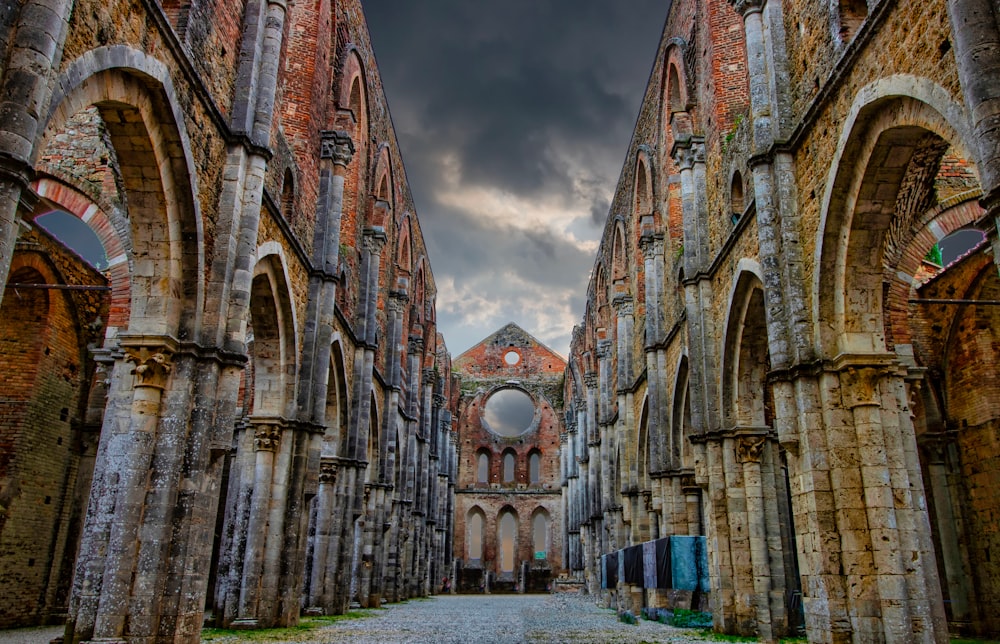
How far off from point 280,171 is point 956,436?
49.6 ft

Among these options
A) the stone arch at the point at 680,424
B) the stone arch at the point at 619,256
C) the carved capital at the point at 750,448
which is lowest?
the carved capital at the point at 750,448

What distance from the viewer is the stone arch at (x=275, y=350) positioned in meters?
14.3

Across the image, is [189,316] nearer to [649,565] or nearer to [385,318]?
[649,565]

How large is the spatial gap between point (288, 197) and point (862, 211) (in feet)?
35.2

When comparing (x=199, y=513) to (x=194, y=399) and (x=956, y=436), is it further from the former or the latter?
(x=956, y=436)

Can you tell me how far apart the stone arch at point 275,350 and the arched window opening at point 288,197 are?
1621 millimetres

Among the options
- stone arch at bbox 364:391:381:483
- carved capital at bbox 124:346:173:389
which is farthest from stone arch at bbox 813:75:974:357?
stone arch at bbox 364:391:381:483

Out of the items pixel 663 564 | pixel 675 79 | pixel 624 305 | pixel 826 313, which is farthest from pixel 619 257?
pixel 826 313

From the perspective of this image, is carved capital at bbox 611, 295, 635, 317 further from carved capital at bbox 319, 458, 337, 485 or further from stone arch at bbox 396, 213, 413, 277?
carved capital at bbox 319, 458, 337, 485

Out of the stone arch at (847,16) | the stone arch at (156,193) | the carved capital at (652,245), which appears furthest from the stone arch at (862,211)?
the carved capital at (652,245)

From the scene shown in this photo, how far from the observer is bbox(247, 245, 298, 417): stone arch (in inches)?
563

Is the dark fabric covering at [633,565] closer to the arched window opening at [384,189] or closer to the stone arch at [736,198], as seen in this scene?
the stone arch at [736,198]

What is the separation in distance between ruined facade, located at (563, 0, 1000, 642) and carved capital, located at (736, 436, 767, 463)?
37 millimetres

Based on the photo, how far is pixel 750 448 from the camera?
550 inches
